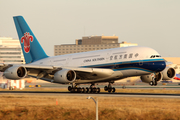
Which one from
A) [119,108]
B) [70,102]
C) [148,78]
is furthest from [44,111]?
[148,78]

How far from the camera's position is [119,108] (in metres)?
33.9

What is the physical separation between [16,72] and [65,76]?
7.03 metres

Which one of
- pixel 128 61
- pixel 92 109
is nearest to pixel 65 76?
pixel 128 61

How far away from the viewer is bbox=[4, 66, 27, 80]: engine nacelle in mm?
46756

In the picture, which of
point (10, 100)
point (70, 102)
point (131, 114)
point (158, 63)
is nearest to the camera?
point (131, 114)

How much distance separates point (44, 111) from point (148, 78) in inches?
849

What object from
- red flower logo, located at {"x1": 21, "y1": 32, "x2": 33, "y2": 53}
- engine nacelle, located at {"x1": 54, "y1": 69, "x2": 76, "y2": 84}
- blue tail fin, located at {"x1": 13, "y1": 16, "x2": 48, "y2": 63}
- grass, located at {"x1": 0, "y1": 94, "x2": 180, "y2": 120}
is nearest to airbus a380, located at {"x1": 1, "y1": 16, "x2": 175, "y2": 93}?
engine nacelle, located at {"x1": 54, "y1": 69, "x2": 76, "y2": 84}

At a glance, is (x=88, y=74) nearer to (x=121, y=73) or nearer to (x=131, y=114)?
(x=121, y=73)

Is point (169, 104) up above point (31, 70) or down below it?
below

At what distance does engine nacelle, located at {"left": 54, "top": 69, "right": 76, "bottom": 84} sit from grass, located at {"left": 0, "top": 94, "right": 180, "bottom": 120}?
26.3 ft

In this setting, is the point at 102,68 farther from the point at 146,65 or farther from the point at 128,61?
the point at 146,65

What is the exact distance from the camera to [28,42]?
199 feet

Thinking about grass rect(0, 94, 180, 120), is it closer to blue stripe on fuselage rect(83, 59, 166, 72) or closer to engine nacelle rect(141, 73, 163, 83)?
blue stripe on fuselage rect(83, 59, 166, 72)

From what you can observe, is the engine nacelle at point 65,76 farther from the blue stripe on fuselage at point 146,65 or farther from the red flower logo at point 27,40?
the red flower logo at point 27,40
